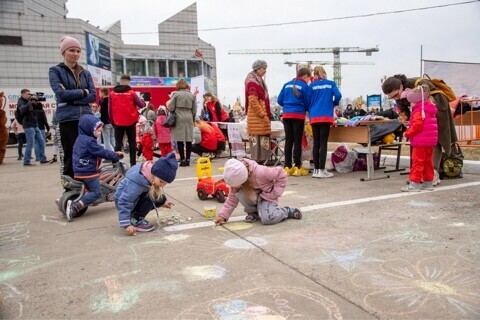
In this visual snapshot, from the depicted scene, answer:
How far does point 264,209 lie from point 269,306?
1.62 metres

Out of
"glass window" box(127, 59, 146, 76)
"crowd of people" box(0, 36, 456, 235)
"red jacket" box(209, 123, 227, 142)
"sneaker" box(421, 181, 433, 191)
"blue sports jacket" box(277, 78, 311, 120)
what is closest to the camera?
"crowd of people" box(0, 36, 456, 235)

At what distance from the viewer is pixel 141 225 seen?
351 cm

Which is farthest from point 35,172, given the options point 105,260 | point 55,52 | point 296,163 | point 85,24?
point 85,24

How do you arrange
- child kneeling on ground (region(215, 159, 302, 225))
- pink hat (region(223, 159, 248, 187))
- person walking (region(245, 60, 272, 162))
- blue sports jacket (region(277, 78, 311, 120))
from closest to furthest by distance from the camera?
pink hat (region(223, 159, 248, 187))
child kneeling on ground (region(215, 159, 302, 225))
blue sports jacket (region(277, 78, 311, 120))
person walking (region(245, 60, 272, 162))

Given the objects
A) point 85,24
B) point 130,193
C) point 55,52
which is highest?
point 85,24

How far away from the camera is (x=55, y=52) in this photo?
35.0 metres

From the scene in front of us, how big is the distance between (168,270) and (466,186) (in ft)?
14.0

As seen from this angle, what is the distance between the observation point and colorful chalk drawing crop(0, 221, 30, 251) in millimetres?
3246

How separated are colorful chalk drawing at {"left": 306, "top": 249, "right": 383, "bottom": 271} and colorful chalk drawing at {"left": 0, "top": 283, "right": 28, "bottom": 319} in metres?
1.74

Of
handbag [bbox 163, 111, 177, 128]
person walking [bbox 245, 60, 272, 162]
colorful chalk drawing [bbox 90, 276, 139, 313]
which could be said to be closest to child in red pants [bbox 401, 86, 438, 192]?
person walking [bbox 245, 60, 272, 162]

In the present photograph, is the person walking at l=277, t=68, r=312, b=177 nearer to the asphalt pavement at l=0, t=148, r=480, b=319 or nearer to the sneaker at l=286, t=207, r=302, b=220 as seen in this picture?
the asphalt pavement at l=0, t=148, r=480, b=319

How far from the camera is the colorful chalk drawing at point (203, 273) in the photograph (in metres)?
2.40

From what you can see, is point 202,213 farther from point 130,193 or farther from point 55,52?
point 55,52

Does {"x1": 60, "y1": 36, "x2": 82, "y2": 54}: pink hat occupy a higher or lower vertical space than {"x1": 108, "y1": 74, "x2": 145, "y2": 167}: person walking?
higher
